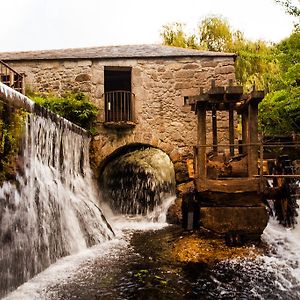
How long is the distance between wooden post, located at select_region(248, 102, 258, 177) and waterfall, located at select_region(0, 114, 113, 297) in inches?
132

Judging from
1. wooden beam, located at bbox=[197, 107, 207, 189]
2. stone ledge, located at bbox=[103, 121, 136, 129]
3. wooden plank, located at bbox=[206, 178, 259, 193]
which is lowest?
wooden plank, located at bbox=[206, 178, 259, 193]

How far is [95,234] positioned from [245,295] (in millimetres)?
3731

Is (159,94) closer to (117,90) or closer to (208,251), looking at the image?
(117,90)

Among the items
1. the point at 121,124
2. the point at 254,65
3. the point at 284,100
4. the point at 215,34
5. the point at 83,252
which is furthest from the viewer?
the point at 215,34

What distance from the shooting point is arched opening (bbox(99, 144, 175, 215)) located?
486 inches

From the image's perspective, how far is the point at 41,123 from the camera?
670 centimetres

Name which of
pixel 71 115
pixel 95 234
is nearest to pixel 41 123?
pixel 95 234

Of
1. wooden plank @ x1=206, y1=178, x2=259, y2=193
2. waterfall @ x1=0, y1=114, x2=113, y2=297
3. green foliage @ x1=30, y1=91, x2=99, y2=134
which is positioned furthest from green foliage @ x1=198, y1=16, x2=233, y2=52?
wooden plank @ x1=206, y1=178, x2=259, y2=193

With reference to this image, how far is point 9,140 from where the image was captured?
5055 millimetres

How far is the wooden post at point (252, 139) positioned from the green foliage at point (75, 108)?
15.9 feet

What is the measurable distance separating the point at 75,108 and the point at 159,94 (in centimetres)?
252

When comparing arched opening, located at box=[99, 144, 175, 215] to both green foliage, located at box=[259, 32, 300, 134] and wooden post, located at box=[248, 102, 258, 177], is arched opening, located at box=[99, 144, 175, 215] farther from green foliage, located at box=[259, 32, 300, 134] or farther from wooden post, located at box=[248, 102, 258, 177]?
wooden post, located at box=[248, 102, 258, 177]

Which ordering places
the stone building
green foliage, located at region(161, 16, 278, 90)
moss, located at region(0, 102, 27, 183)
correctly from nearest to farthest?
1. moss, located at region(0, 102, 27, 183)
2. the stone building
3. green foliage, located at region(161, 16, 278, 90)

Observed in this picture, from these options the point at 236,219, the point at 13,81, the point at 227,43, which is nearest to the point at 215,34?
the point at 227,43
